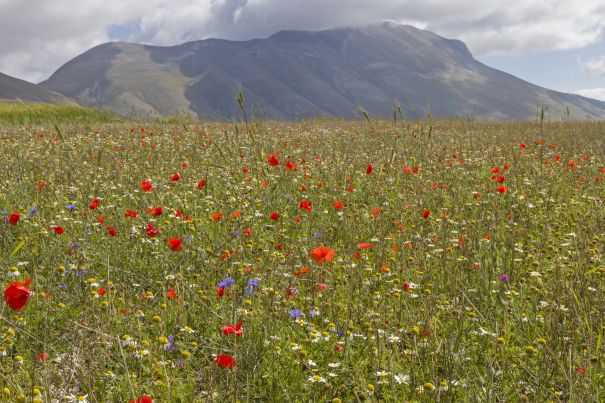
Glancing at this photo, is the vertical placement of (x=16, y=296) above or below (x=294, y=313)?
above

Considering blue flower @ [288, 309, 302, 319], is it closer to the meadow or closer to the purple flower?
Answer: the meadow

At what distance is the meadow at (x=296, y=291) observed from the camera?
2.72 metres

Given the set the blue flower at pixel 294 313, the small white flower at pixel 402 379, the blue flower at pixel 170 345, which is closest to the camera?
the small white flower at pixel 402 379

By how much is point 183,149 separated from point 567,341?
8848 millimetres

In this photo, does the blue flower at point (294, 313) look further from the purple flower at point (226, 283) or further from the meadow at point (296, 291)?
the purple flower at point (226, 283)

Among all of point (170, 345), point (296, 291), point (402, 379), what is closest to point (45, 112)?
point (296, 291)

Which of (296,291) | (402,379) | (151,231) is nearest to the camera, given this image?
(402,379)

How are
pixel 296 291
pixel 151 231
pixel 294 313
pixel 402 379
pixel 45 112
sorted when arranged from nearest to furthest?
pixel 402 379 → pixel 294 313 → pixel 296 291 → pixel 151 231 → pixel 45 112

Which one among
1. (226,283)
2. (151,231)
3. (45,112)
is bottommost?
(226,283)

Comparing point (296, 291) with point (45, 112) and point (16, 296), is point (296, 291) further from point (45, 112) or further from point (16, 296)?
point (45, 112)

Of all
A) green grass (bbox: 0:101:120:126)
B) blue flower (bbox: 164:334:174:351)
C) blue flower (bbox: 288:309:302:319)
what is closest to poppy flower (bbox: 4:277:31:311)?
blue flower (bbox: 164:334:174:351)

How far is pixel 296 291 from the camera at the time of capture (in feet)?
12.4

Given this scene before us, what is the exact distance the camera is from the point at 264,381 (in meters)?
3.00

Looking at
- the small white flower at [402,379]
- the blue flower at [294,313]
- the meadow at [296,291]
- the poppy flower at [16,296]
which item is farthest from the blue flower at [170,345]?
the small white flower at [402,379]
